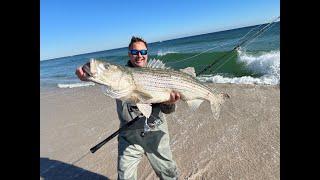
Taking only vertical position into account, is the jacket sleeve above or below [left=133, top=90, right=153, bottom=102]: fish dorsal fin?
below

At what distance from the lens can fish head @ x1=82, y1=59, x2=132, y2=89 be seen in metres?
3.52

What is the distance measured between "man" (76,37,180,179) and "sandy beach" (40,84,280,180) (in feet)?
2.74

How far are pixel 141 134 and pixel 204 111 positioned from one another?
422 centimetres

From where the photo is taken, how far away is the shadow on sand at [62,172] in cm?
634

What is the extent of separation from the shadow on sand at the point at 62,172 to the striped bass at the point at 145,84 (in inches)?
98.2

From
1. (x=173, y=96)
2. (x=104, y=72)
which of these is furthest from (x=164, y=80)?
(x=104, y=72)

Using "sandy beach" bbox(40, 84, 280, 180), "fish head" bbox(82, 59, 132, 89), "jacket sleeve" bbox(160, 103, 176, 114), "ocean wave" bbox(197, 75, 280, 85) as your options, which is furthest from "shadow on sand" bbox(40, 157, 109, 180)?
"ocean wave" bbox(197, 75, 280, 85)

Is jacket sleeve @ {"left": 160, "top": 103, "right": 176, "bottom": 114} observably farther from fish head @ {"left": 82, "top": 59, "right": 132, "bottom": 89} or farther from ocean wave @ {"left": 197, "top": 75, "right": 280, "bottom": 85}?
ocean wave @ {"left": 197, "top": 75, "right": 280, "bottom": 85}

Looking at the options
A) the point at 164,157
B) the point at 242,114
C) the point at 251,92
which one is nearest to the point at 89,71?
the point at 164,157

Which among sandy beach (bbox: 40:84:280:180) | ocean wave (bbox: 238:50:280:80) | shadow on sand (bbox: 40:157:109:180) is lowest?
shadow on sand (bbox: 40:157:109:180)

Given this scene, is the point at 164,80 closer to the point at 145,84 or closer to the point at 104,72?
the point at 145,84

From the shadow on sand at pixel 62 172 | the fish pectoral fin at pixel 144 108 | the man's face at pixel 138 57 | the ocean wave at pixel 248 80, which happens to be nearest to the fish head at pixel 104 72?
the fish pectoral fin at pixel 144 108

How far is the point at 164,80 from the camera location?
4.18 metres
